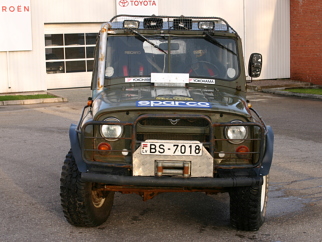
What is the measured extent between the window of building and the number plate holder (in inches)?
731

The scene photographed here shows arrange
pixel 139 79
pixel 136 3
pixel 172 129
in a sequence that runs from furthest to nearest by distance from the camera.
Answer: pixel 136 3 < pixel 139 79 < pixel 172 129

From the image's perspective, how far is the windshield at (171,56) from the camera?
7016 millimetres

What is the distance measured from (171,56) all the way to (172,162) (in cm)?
192

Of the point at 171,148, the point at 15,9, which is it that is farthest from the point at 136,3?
the point at 171,148

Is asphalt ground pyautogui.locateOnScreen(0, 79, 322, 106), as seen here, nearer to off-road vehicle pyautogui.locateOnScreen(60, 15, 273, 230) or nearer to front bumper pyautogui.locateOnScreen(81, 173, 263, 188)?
off-road vehicle pyautogui.locateOnScreen(60, 15, 273, 230)

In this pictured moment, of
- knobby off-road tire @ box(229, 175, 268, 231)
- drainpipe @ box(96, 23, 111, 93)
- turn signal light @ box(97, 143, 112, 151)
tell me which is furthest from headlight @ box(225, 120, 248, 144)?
drainpipe @ box(96, 23, 111, 93)

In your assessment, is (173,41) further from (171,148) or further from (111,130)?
(171,148)

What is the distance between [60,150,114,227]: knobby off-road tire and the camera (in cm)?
586

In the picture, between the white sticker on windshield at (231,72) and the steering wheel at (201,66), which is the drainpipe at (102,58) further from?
the white sticker on windshield at (231,72)

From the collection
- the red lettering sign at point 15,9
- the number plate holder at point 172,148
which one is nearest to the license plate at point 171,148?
the number plate holder at point 172,148

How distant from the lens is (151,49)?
279 inches

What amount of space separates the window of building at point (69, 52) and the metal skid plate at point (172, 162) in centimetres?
1854

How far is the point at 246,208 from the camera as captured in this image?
5867mm

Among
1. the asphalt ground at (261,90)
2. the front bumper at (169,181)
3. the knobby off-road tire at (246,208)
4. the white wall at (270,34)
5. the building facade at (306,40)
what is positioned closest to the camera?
the front bumper at (169,181)
